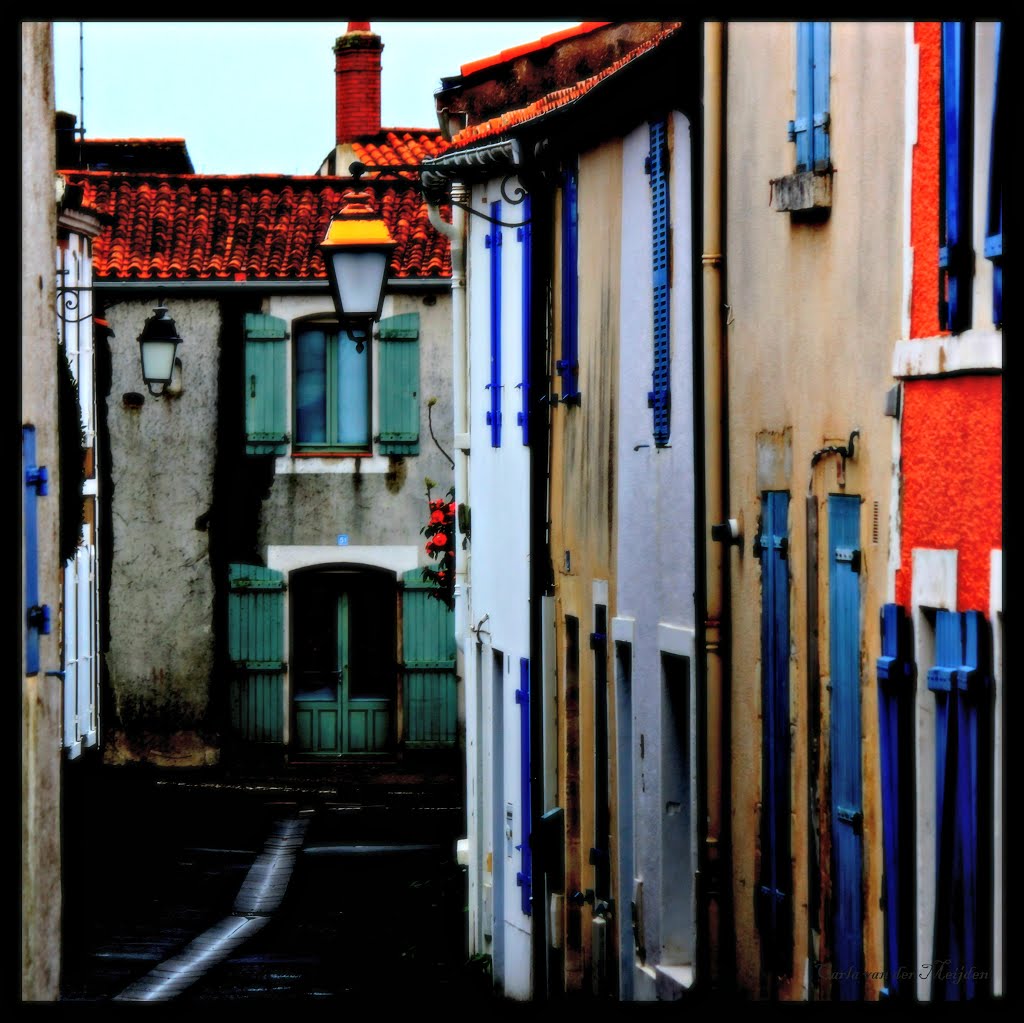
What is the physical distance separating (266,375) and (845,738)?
65.5ft

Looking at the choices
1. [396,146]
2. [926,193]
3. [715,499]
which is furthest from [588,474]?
[396,146]

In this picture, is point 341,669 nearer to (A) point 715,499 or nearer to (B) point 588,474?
(B) point 588,474

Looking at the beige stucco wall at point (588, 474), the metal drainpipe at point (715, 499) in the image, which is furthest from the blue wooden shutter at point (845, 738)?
the beige stucco wall at point (588, 474)

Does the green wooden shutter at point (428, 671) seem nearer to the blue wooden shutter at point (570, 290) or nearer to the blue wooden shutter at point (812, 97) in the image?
the blue wooden shutter at point (570, 290)

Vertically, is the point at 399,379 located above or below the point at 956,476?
above

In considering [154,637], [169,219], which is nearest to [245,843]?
[154,637]

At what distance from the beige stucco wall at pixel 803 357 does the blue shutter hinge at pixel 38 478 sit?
9.55ft

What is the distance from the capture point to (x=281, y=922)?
17953mm

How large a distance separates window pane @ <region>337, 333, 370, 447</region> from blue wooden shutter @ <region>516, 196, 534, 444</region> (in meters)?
12.5

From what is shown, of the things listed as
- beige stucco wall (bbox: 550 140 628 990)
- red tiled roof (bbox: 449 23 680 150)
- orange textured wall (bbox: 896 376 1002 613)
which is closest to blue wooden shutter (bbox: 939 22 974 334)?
orange textured wall (bbox: 896 376 1002 613)

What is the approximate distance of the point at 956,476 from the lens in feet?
20.9

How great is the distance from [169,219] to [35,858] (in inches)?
781

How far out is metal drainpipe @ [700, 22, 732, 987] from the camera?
9.29m

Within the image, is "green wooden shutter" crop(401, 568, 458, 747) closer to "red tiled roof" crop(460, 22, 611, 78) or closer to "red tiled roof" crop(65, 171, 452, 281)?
"red tiled roof" crop(65, 171, 452, 281)
